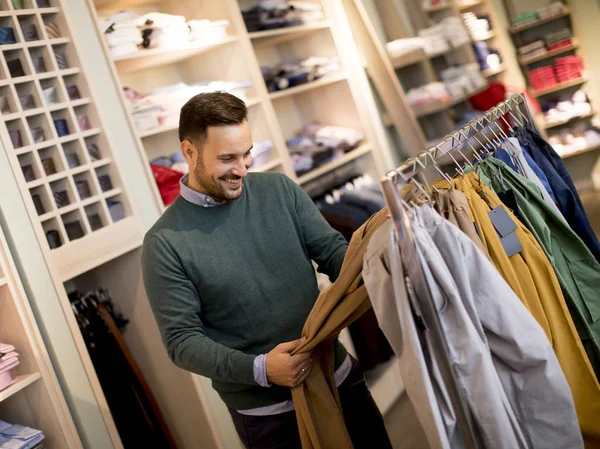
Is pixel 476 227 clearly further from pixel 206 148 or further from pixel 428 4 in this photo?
pixel 428 4

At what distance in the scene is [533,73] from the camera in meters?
6.74

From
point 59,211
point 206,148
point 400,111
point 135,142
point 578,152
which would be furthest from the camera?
point 578,152

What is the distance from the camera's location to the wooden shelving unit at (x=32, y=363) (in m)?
2.23

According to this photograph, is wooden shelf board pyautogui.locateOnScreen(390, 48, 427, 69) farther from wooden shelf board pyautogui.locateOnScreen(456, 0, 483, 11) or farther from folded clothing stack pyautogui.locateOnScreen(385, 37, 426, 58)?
wooden shelf board pyautogui.locateOnScreen(456, 0, 483, 11)

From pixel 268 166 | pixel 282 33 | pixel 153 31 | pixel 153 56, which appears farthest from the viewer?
pixel 282 33

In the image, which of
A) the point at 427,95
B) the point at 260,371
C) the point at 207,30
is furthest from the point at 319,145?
the point at 260,371

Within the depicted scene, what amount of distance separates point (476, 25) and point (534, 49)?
79cm

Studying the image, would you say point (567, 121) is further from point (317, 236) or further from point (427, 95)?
point (317, 236)

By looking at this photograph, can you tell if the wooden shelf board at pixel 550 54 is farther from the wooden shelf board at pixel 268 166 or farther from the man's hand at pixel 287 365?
the man's hand at pixel 287 365

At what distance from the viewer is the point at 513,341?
138 centimetres

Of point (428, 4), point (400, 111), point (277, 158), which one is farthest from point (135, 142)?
point (428, 4)

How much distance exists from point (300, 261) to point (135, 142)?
1.17 metres

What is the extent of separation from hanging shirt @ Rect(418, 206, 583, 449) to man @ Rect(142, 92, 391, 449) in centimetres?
65

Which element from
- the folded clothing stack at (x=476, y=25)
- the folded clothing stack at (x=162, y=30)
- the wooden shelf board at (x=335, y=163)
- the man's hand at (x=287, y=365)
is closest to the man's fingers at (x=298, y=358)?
the man's hand at (x=287, y=365)
